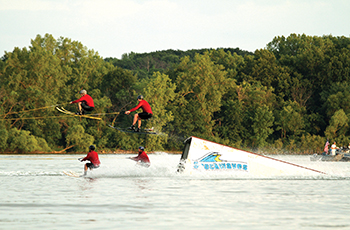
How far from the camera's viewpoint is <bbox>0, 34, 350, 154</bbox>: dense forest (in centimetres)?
6869

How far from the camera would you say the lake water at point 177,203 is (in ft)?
36.3

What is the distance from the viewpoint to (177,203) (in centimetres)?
1437

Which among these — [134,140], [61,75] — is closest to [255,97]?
[134,140]

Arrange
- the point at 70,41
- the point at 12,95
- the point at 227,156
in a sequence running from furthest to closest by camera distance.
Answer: the point at 70,41 → the point at 12,95 → the point at 227,156

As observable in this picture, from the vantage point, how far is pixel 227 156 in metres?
22.1

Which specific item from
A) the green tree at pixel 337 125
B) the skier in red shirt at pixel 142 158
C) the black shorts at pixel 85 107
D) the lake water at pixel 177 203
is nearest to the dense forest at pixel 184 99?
the green tree at pixel 337 125

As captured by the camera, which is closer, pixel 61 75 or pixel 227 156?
pixel 227 156

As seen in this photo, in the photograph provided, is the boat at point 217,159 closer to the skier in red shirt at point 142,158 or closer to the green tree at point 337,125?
the skier in red shirt at point 142,158

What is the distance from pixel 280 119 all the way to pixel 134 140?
23289 millimetres

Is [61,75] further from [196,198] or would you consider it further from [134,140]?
[196,198]

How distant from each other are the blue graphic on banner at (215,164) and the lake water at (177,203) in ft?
1.34

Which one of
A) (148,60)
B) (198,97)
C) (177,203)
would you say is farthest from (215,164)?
(148,60)

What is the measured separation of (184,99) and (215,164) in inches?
2167

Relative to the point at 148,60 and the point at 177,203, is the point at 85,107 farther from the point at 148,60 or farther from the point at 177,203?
the point at 148,60
